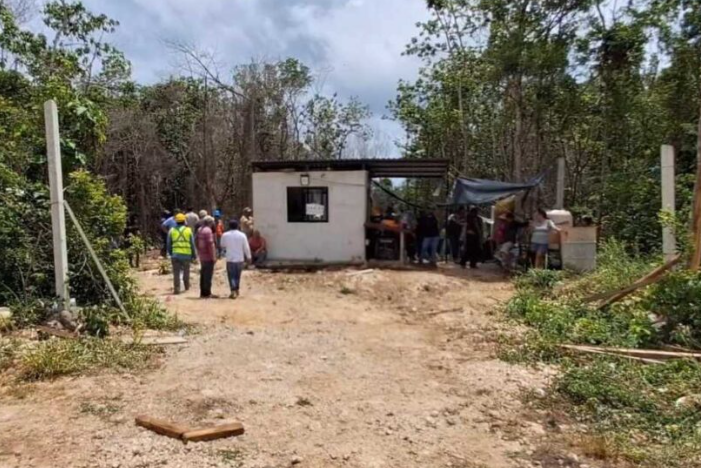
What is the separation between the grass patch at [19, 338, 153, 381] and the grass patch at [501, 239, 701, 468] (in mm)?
4161

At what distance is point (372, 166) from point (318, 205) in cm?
170

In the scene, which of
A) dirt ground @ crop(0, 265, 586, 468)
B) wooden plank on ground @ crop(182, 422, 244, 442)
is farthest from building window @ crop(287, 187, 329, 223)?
wooden plank on ground @ crop(182, 422, 244, 442)

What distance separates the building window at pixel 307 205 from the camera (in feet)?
47.6

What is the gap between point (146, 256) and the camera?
18531 mm

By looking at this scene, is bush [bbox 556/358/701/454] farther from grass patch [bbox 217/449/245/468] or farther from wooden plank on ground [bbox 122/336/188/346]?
wooden plank on ground [bbox 122/336/188/346]

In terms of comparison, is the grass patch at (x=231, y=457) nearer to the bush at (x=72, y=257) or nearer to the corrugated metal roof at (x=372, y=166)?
the bush at (x=72, y=257)

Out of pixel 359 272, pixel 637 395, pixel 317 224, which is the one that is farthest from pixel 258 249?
pixel 637 395

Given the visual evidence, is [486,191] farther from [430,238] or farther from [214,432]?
[214,432]

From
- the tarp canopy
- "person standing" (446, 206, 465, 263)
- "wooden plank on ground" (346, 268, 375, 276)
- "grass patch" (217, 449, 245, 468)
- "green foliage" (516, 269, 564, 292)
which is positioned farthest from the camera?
"person standing" (446, 206, 465, 263)

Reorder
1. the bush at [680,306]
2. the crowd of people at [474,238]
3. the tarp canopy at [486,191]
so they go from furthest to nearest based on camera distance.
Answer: the tarp canopy at [486,191], the crowd of people at [474,238], the bush at [680,306]

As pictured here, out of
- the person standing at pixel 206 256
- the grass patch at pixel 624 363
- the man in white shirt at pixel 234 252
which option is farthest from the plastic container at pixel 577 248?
the person standing at pixel 206 256

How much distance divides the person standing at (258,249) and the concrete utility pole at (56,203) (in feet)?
23.3

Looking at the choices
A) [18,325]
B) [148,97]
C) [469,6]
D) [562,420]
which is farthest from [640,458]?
[148,97]

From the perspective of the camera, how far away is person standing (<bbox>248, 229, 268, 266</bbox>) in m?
14.4
